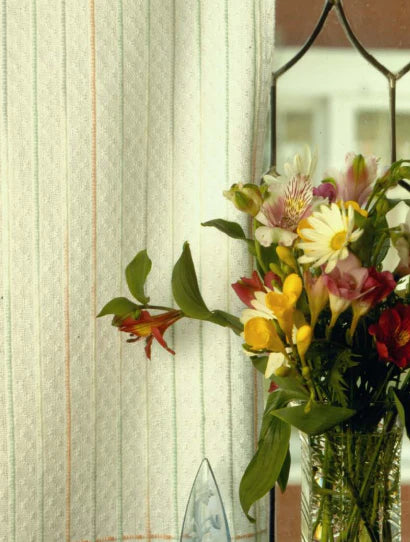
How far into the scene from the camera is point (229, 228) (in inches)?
36.6

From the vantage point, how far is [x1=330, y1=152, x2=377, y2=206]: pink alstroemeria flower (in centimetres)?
82

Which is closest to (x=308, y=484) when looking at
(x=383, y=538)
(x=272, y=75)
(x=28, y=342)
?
(x=383, y=538)

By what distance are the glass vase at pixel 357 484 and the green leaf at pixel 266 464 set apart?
0.04m

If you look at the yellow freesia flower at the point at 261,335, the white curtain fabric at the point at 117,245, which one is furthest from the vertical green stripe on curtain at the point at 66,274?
the yellow freesia flower at the point at 261,335

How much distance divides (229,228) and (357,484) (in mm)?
347

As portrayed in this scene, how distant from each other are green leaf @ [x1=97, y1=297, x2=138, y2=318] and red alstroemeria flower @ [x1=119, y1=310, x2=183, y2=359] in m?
0.01

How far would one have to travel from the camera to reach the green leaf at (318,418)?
0.77 meters

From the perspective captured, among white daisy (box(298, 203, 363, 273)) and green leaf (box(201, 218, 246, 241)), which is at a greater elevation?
green leaf (box(201, 218, 246, 241))

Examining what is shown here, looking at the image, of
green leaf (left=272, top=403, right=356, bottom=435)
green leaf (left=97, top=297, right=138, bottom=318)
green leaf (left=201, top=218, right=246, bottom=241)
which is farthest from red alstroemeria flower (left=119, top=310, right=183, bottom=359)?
green leaf (left=272, top=403, right=356, bottom=435)

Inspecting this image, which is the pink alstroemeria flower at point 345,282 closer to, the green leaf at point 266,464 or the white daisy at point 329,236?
the white daisy at point 329,236

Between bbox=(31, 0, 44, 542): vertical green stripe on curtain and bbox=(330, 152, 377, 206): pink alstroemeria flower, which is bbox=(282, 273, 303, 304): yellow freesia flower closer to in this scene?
bbox=(330, 152, 377, 206): pink alstroemeria flower

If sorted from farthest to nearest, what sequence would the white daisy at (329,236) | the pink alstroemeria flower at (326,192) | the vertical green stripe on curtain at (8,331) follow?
the vertical green stripe on curtain at (8,331) → the pink alstroemeria flower at (326,192) → the white daisy at (329,236)

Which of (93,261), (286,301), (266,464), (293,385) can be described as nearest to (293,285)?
(286,301)

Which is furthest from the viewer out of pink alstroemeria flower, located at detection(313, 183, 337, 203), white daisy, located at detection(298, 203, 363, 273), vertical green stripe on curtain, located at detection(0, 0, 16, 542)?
vertical green stripe on curtain, located at detection(0, 0, 16, 542)
